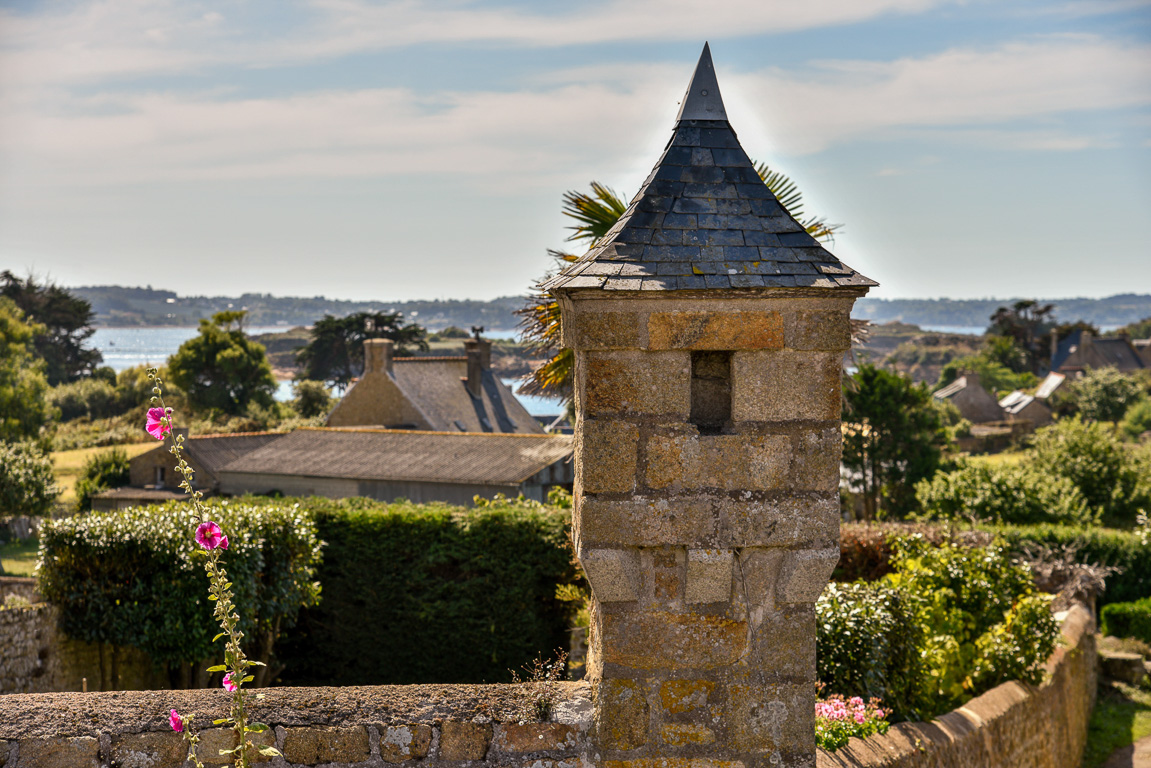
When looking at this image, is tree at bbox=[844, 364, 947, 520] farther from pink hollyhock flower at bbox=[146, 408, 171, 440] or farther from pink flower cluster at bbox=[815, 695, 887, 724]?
pink hollyhock flower at bbox=[146, 408, 171, 440]

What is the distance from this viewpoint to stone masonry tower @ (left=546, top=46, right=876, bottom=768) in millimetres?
3342

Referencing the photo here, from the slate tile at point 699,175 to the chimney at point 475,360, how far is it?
89.0ft

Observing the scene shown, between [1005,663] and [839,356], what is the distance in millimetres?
6036

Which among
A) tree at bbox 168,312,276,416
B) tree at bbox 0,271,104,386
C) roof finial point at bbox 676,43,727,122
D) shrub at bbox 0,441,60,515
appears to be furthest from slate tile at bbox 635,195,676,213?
tree at bbox 0,271,104,386

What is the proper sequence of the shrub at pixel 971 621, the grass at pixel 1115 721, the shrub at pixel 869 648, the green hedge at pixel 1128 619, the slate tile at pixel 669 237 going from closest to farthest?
the slate tile at pixel 669 237, the shrub at pixel 869 648, the shrub at pixel 971 621, the grass at pixel 1115 721, the green hedge at pixel 1128 619

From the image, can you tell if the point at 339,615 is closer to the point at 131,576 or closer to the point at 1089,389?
the point at 131,576

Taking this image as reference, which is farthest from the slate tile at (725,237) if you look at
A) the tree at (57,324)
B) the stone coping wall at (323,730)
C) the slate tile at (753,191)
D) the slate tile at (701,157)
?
the tree at (57,324)

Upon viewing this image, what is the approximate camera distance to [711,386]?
352 centimetres

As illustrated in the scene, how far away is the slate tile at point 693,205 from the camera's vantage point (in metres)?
3.60

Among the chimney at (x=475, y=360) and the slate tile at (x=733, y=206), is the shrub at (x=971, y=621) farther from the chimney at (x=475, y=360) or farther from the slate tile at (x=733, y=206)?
the chimney at (x=475, y=360)

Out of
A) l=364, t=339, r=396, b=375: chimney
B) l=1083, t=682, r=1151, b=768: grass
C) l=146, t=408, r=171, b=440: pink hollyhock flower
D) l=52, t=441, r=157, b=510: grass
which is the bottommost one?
l=1083, t=682, r=1151, b=768: grass

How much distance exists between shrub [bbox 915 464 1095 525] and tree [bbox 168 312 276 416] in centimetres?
3610

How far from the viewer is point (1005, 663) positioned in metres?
8.15

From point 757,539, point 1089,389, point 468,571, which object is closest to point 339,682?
point 468,571
